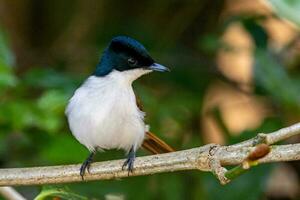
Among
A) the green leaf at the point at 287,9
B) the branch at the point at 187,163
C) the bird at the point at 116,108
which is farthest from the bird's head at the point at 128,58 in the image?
the branch at the point at 187,163

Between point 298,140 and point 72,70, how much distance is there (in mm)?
1314

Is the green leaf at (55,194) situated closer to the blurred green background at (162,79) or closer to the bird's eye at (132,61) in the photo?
the blurred green background at (162,79)

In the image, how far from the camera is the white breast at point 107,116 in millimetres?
3227

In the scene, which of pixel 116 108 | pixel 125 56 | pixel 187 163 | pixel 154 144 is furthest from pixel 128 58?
pixel 187 163

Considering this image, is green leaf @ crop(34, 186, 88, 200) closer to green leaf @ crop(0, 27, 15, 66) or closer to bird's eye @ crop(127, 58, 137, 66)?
bird's eye @ crop(127, 58, 137, 66)

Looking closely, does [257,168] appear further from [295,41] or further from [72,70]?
[72,70]

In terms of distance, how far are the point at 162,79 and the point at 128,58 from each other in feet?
4.44

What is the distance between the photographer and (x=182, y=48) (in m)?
4.93

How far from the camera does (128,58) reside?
3.26 meters

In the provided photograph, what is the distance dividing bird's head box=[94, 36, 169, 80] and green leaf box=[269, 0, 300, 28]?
494mm

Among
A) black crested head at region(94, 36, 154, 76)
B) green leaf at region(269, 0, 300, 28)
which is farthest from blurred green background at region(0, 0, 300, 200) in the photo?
black crested head at region(94, 36, 154, 76)

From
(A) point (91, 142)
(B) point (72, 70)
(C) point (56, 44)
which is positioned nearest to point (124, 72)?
(A) point (91, 142)

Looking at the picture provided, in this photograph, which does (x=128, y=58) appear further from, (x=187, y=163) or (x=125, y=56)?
(x=187, y=163)

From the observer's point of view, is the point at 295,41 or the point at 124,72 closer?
the point at 124,72
